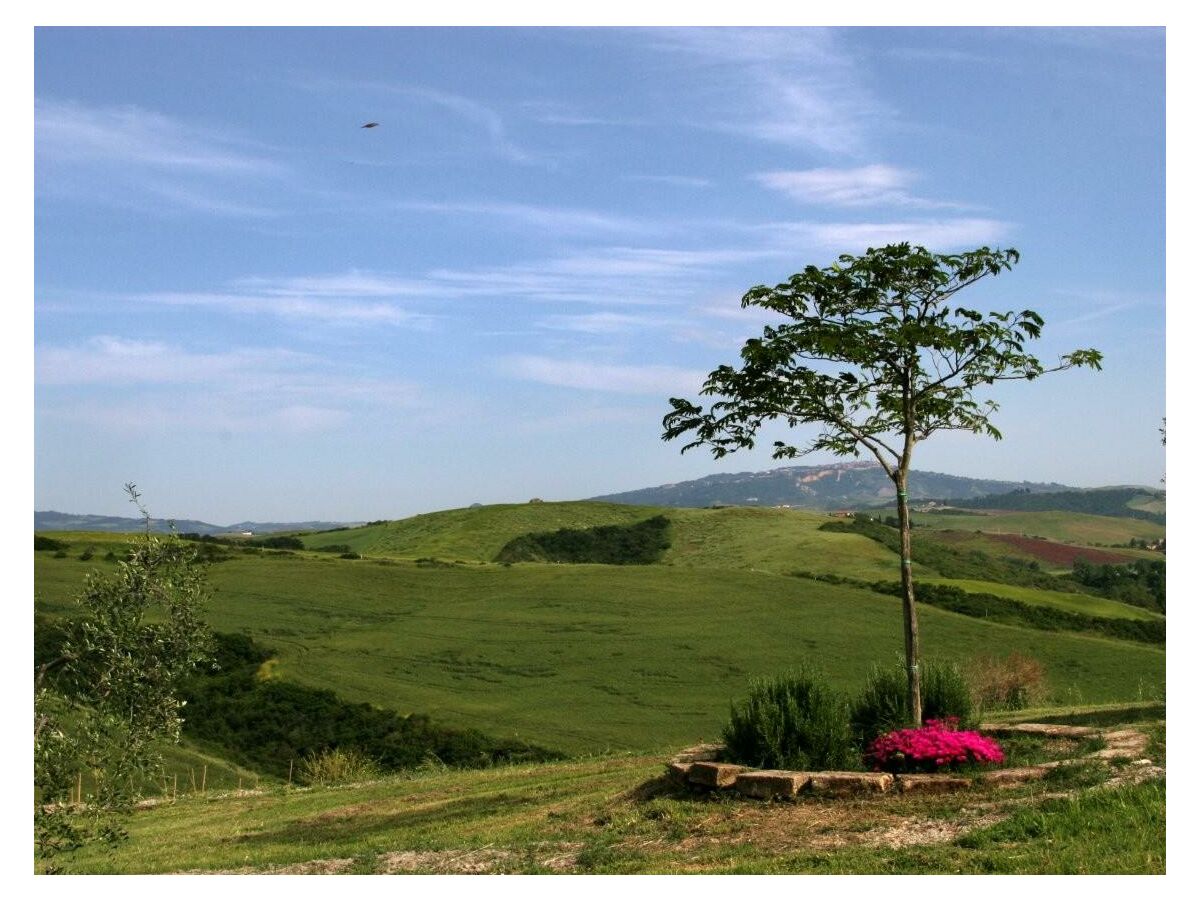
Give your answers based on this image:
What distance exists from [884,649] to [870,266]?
39.9 m

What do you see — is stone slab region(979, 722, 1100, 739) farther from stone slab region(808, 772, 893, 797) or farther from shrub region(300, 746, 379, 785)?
shrub region(300, 746, 379, 785)

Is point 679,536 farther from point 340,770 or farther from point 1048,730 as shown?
point 1048,730

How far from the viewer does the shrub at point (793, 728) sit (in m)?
15.9

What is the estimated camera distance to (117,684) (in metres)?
14.4

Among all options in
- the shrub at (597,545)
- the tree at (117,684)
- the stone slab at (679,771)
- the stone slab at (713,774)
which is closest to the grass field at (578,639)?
the shrub at (597,545)

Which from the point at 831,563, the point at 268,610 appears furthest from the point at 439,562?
the point at 831,563

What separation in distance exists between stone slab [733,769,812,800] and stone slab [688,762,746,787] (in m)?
0.24

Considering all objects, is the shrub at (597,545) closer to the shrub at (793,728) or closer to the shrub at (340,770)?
the shrub at (340,770)

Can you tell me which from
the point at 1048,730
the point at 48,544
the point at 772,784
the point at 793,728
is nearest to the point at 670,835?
the point at 772,784

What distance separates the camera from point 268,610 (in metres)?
62.7

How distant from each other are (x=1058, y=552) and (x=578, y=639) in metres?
65.2

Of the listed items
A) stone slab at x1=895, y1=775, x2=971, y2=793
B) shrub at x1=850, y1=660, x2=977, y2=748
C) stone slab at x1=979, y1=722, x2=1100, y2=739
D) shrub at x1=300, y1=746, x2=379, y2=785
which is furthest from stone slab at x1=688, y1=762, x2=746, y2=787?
shrub at x1=300, y1=746, x2=379, y2=785

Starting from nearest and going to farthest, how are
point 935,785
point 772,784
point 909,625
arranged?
point 935,785
point 772,784
point 909,625

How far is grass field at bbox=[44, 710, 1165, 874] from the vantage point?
11320 mm
